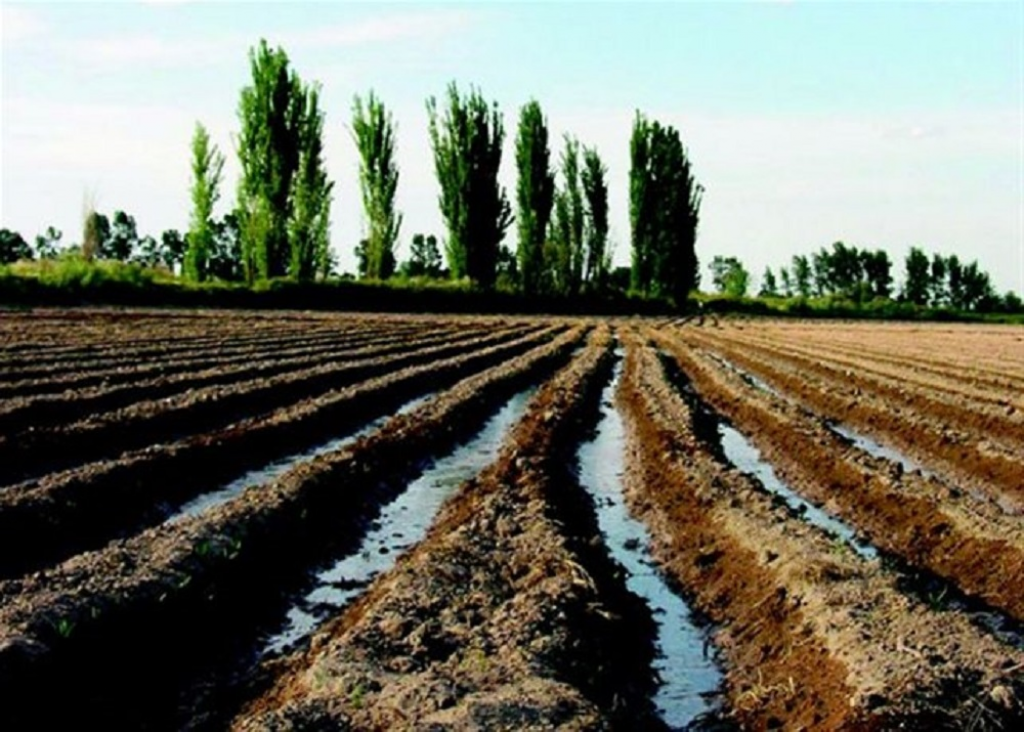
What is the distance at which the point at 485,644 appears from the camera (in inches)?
204

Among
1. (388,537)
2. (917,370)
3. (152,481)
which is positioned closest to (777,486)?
(388,537)

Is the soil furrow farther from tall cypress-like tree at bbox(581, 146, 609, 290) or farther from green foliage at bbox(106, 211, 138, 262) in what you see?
green foliage at bbox(106, 211, 138, 262)

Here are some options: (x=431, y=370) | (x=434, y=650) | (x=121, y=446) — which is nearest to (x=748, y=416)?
(x=431, y=370)

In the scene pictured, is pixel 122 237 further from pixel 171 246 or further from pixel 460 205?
pixel 460 205

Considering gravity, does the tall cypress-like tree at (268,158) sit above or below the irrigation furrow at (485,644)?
above

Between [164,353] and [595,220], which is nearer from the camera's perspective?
[164,353]

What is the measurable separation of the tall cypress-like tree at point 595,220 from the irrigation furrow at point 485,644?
51407 millimetres

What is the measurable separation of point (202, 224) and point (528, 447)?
136 ft

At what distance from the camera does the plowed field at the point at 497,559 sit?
4.78 m

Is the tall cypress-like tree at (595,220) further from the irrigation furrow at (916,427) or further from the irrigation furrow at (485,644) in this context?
the irrigation furrow at (485,644)

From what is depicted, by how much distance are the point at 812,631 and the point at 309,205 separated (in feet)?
152

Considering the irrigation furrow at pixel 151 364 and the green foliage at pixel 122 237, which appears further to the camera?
the green foliage at pixel 122 237

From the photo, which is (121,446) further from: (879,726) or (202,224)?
(202,224)

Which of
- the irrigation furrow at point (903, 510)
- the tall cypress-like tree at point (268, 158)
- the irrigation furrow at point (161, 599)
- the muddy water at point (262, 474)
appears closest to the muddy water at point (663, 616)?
the irrigation furrow at point (903, 510)
